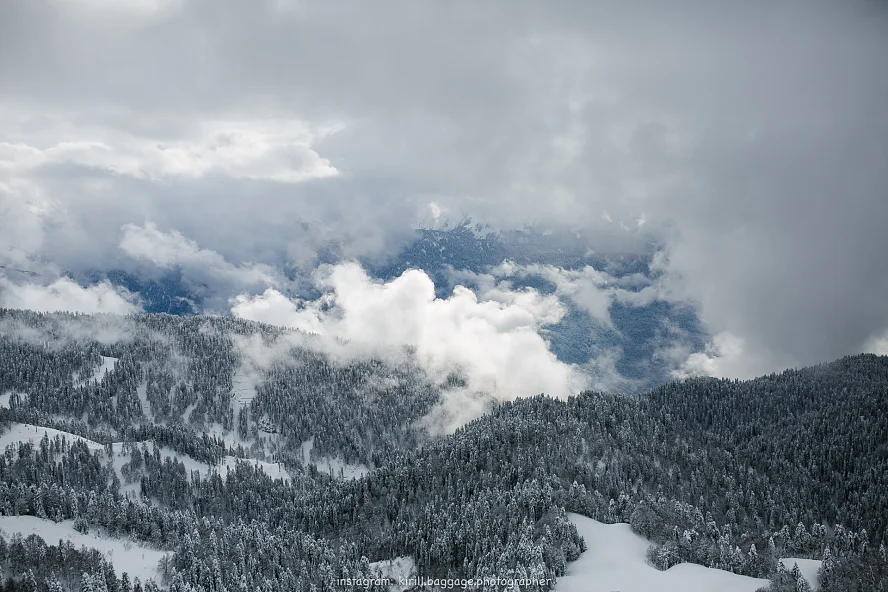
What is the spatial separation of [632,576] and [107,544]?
157m

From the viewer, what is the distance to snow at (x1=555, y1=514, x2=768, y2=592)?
510 ft

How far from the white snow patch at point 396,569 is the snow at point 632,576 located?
47544 mm

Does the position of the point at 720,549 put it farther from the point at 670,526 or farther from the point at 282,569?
the point at 282,569

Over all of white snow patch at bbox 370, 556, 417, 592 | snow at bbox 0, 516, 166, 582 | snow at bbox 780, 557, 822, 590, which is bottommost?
snow at bbox 780, 557, 822, 590

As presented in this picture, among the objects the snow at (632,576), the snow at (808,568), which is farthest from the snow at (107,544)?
the snow at (808,568)

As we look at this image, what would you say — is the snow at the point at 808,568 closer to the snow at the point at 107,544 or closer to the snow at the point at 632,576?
the snow at the point at 632,576

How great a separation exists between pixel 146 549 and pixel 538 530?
123m

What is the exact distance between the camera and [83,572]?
16475 centimetres

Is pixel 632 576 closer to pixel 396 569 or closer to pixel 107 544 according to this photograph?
pixel 396 569

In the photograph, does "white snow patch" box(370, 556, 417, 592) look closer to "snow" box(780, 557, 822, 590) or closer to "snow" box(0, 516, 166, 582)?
"snow" box(0, 516, 166, 582)

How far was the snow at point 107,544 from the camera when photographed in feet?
585

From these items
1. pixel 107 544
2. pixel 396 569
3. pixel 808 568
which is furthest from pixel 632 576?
pixel 107 544

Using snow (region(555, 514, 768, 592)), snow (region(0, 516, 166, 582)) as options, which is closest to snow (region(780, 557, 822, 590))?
snow (region(555, 514, 768, 592))

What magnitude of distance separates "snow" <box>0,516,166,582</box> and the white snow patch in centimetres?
6311
